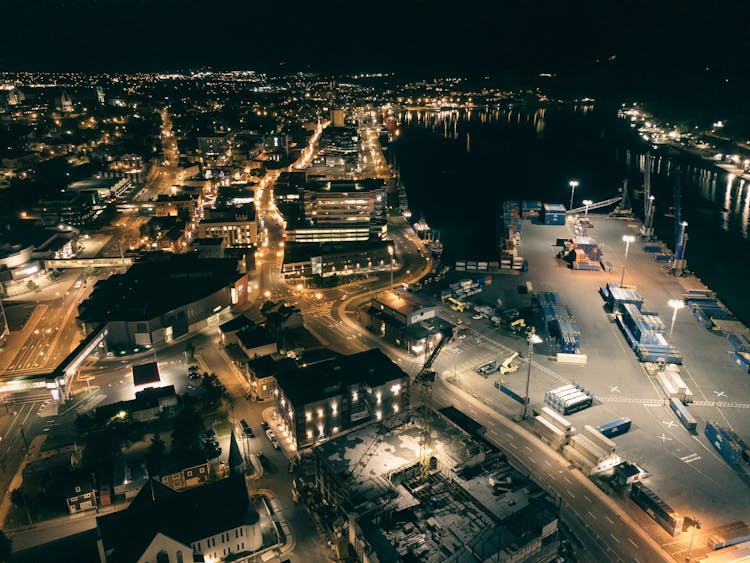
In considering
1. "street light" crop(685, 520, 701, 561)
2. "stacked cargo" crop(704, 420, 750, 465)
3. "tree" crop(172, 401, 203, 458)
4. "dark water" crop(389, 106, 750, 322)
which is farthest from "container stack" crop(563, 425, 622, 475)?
"dark water" crop(389, 106, 750, 322)

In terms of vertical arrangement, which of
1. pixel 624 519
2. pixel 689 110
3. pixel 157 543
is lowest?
pixel 624 519

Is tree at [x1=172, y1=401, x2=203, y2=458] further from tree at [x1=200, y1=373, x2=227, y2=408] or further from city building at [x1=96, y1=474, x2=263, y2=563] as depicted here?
city building at [x1=96, y1=474, x2=263, y2=563]

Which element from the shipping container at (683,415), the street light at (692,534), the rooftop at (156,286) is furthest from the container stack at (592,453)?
the rooftop at (156,286)

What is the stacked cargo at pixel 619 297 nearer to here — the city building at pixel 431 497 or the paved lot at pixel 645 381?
the paved lot at pixel 645 381

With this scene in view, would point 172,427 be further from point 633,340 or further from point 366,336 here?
point 633,340

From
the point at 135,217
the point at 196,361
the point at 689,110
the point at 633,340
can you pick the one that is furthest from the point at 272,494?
the point at 689,110

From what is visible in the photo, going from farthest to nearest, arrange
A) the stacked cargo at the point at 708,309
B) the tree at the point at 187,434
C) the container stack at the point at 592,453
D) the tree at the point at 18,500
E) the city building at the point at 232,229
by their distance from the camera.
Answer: the city building at the point at 232,229 → the stacked cargo at the point at 708,309 → the container stack at the point at 592,453 → the tree at the point at 187,434 → the tree at the point at 18,500
